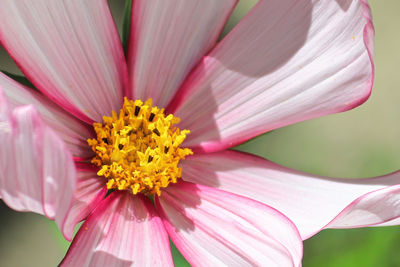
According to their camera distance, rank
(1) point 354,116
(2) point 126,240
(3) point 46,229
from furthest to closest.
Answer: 1. (1) point 354,116
2. (3) point 46,229
3. (2) point 126,240

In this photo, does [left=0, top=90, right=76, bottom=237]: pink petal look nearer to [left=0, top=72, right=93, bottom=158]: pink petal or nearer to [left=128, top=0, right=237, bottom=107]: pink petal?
[left=0, top=72, right=93, bottom=158]: pink petal

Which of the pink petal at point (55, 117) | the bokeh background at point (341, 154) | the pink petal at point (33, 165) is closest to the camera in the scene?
the pink petal at point (33, 165)

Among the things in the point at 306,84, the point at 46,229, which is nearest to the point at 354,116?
the point at 306,84

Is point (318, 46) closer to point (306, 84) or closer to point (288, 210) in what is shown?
point (306, 84)

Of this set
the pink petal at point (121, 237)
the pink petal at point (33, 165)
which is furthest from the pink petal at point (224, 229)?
the pink petal at point (33, 165)

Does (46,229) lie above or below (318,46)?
below

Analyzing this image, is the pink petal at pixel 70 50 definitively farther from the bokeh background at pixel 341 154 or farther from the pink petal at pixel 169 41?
the bokeh background at pixel 341 154
